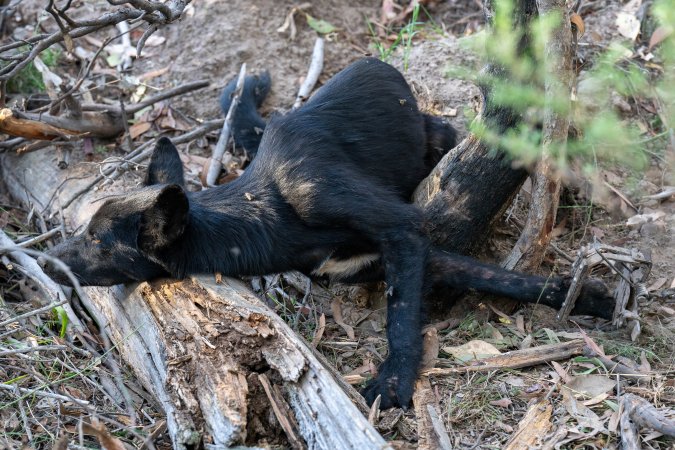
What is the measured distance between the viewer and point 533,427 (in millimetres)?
4086

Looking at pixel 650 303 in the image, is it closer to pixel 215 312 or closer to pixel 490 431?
pixel 490 431

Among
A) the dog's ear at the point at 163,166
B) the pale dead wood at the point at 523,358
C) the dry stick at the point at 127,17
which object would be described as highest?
the dry stick at the point at 127,17

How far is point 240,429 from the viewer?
11.9ft

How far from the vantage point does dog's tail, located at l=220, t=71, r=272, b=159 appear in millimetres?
6734

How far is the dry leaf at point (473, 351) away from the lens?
189 inches

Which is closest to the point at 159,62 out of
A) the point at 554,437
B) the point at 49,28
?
the point at 49,28

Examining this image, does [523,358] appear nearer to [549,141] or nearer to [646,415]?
[646,415]

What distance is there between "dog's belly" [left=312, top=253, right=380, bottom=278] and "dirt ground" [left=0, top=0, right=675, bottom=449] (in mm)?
325

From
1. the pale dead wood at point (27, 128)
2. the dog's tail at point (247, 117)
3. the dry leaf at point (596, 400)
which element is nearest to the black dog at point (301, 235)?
the dry leaf at point (596, 400)

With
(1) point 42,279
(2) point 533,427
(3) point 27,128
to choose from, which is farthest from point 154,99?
(2) point 533,427

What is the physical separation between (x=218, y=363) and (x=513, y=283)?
222 cm

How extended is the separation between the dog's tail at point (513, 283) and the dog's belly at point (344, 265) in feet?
1.59

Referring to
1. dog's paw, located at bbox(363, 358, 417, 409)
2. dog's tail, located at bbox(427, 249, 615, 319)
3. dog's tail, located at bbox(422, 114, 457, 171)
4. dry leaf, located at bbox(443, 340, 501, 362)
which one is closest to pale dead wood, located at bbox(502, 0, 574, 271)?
dog's tail, located at bbox(427, 249, 615, 319)

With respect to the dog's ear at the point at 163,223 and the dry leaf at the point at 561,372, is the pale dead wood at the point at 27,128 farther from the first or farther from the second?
the dry leaf at the point at 561,372
